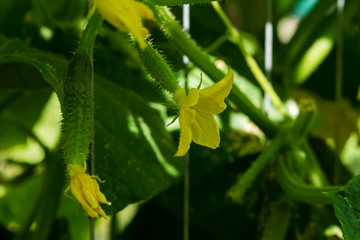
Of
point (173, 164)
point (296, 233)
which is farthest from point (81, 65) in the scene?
point (296, 233)

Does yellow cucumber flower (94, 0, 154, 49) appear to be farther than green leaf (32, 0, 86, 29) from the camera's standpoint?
No

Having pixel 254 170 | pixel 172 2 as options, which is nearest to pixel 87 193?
pixel 172 2

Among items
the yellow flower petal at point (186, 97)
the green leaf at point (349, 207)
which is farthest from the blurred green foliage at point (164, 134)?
the yellow flower petal at point (186, 97)

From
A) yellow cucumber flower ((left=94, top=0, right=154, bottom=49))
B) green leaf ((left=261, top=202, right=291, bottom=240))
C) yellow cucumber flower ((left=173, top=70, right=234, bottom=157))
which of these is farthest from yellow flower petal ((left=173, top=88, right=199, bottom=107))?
green leaf ((left=261, top=202, right=291, bottom=240))

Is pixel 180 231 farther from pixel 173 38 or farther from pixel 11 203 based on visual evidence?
pixel 173 38

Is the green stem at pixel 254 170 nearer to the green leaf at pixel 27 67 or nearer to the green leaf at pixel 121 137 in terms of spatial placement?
the green leaf at pixel 121 137

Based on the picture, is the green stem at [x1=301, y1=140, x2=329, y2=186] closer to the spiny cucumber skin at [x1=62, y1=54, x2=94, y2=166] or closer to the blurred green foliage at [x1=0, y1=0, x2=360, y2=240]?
the blurred green foliage at [x1=0, y1=0, x2=360, y2=240]
